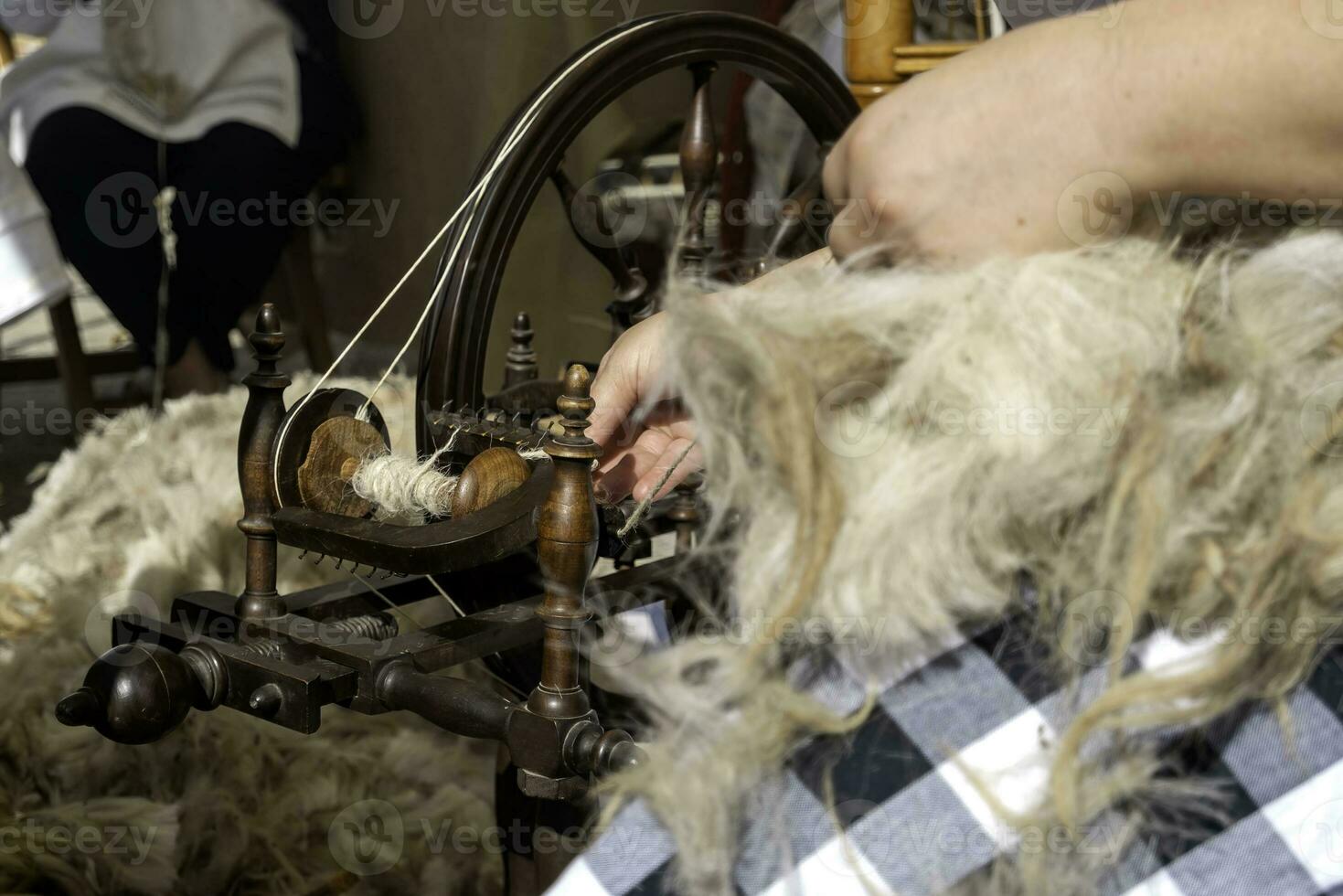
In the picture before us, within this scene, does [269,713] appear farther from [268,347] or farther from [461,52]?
[461,52]

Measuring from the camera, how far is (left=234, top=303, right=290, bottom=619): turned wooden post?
30.1 inches

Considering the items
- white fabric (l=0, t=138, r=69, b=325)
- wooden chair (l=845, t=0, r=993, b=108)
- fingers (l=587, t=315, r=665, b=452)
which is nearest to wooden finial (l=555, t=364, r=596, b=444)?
fingers (l=587, t=315, r=665, b=452)

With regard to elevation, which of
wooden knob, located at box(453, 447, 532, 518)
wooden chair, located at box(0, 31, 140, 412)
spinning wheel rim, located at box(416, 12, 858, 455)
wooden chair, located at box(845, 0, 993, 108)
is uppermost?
wooden chair, located at box(845, 0, 993, 108)

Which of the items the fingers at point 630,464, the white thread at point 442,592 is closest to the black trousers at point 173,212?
the white thread at point 442,592

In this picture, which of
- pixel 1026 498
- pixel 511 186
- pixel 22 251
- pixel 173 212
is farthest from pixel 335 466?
pixel 173 212

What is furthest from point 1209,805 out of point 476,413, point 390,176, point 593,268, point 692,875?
point 390,176

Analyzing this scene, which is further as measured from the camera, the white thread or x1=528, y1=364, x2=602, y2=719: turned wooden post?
the white thread

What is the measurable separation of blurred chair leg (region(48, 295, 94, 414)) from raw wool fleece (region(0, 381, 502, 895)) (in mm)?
974

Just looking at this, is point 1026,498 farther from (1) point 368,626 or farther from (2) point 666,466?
(1) point 368,626

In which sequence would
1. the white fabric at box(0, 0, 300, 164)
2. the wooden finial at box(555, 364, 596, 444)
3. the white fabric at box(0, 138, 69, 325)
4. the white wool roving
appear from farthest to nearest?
the white fabric at box(0, 0, 300, 164), the white fabric at box(0, 138, 69, 325), the white wool roving, the wooden finial at box(555, 364, 596, 444)

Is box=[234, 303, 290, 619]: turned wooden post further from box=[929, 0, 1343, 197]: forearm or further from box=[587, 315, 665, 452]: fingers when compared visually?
box=[929, 0, 1343, 197]: forearm

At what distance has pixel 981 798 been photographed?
41cm

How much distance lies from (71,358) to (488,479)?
198 cm

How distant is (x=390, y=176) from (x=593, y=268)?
1.67ft
